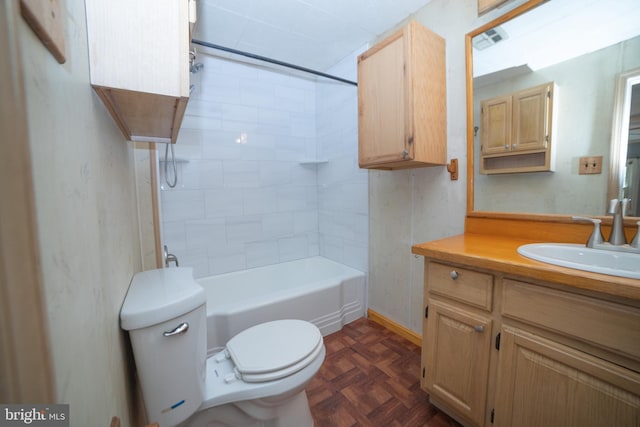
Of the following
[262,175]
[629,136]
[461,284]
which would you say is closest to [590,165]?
[629,136]

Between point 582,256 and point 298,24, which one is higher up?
point 298,24

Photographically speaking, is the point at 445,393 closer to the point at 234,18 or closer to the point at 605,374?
the point at 605,374

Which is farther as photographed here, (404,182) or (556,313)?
(404,182)

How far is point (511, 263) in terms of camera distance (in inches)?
33.9

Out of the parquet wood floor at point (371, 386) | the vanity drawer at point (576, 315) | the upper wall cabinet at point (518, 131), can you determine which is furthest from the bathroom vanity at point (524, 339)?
the upper wall cabinet at point (518, 131)

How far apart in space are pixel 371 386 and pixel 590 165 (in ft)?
5.00

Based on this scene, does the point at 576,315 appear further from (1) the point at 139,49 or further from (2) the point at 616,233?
(1) the point at 139,49

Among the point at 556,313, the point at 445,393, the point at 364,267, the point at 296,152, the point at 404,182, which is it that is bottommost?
the point at 445,393

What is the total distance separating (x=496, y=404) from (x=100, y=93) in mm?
1665

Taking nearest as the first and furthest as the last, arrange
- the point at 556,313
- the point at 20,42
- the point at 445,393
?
the point at 20,42 → the point at 556,313 → the point at 445,393

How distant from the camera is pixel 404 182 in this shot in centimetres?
184

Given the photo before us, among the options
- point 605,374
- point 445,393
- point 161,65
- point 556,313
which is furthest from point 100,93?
point 445,393

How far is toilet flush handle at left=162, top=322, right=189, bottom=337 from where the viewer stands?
76 cm
